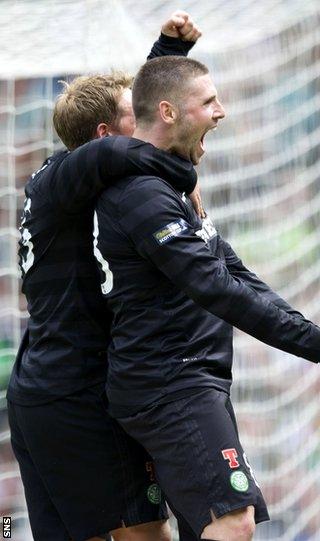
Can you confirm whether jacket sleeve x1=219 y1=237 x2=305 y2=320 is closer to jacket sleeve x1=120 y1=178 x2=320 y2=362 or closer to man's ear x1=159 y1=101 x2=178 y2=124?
jacket sleeve x1=120 y1=178 x2=320 y2=362

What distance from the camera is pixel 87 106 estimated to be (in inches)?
132

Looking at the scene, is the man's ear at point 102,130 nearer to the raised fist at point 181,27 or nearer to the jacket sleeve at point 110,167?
the jacket sleeve at point 110,167

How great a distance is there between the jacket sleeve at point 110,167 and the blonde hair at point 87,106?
A: 0.70 feet

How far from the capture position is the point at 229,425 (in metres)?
3.06

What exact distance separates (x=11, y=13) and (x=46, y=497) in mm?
1842

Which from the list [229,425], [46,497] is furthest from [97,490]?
[229,425]

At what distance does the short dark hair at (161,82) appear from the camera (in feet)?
10.3

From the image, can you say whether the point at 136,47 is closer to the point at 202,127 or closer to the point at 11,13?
the point at 11,13

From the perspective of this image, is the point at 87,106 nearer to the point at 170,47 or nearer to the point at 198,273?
the point at 170,47

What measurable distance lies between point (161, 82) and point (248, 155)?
46.9 inches

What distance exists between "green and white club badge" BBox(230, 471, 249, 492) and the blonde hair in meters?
1.08

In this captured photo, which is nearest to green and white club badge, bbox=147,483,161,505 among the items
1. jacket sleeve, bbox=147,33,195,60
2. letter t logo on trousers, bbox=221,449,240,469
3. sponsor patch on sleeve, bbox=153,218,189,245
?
letter t logo on trousers, bbox=221,449,240,469

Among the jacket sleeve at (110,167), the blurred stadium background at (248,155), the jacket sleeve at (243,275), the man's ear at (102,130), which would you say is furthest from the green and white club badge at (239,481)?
the blurred stadium background at (248,155)

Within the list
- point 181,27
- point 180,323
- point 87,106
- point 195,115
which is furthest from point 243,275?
point 181,27
